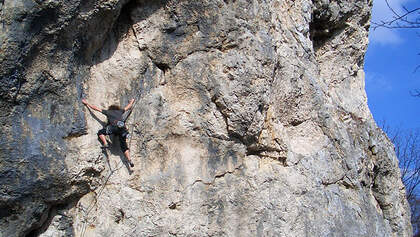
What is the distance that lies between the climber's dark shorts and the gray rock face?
15 cm

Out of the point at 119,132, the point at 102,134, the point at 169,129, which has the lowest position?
the point at 102,134

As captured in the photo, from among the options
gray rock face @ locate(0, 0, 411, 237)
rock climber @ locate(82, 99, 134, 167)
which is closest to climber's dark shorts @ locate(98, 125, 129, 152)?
rock climber @ locate(82, 99, 134, 167)

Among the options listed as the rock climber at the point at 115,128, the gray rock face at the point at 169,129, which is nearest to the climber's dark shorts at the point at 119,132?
the rock climber at the point at 115,128

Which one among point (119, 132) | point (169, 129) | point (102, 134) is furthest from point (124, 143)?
point (169, 129)

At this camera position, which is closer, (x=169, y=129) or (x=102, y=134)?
(x=102, y=134)

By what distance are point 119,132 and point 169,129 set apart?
627 mm

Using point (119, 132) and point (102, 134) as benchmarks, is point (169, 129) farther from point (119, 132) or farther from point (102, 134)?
point (102, 134)

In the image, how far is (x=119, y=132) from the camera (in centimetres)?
579

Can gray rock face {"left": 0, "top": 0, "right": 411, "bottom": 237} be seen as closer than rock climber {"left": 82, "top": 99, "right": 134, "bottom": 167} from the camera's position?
Yes

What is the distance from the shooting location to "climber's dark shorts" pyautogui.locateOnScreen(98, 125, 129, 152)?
5.77 meters

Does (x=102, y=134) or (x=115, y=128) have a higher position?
(x=115, y=128)

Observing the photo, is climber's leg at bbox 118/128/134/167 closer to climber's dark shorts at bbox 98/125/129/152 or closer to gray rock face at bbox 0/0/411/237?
climber's dark shorts at bbox 98/125/129/152

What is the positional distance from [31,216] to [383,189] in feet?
19.1

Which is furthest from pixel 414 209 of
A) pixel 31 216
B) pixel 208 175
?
pixel 31 216
